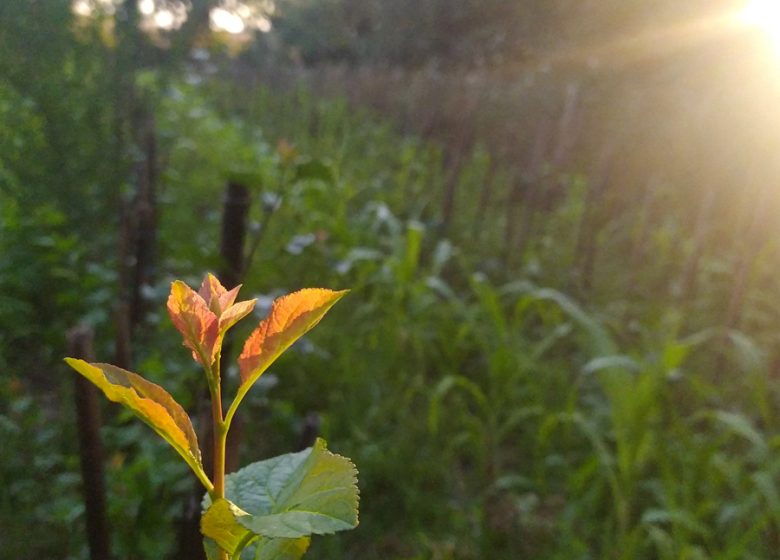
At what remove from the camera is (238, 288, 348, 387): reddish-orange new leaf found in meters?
0.40

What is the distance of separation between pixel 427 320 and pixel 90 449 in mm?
2123

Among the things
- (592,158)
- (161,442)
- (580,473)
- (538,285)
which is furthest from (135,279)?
(592,158)

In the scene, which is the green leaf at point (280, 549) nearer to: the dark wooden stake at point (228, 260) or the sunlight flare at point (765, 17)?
the dark wooden stake at point (228, 260)

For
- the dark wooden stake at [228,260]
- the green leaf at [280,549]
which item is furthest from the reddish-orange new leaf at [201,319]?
the dark wooden stake at [228,260]

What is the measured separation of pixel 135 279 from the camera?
8.31 ft

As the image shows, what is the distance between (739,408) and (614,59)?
1151 centimetres

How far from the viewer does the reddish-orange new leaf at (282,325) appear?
40 centimetres

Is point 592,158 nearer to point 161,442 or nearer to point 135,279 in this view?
point 135,279

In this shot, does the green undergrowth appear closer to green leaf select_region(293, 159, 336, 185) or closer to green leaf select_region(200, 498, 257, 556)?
green leaf select_region(293, 159, 336, 185)

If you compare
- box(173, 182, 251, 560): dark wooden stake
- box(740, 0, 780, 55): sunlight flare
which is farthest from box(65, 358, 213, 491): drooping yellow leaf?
box(740, 0, 780, 55): sunlight flare

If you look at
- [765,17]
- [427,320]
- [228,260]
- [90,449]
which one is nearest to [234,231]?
[228,260]

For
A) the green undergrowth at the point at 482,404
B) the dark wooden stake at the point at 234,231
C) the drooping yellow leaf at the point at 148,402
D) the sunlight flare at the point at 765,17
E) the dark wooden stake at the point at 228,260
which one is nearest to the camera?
the drooping yellow leaf at the point at 148,402

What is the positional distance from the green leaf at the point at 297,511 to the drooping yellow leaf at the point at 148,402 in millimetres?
25

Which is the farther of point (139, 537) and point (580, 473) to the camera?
point (580, 473)
